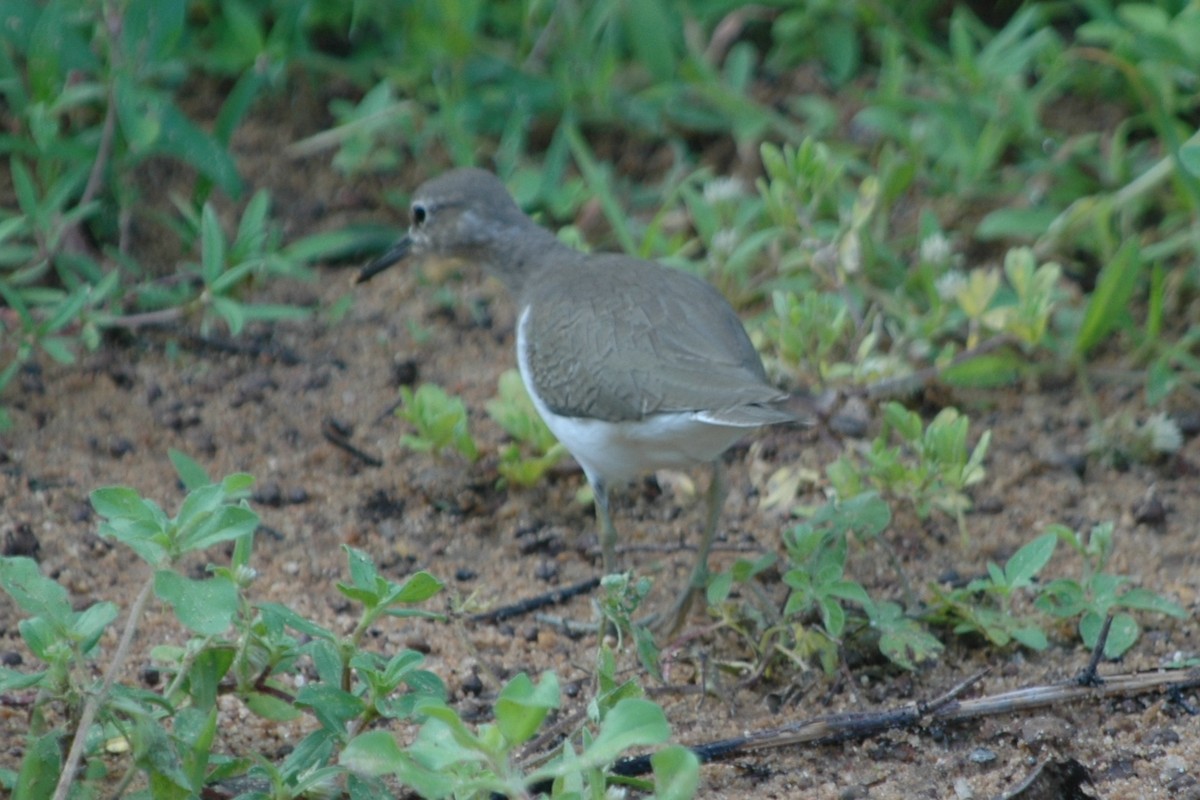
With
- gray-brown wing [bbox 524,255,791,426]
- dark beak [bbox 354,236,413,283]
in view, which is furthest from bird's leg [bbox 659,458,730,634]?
dark beak [bbox 354,236,413,283]

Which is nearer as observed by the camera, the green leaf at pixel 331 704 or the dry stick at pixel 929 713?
the green leaf at pixel 331 704

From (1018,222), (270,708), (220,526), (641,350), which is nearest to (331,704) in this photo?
(270,708)

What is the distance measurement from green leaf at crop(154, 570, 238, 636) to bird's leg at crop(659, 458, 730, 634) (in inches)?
69.8

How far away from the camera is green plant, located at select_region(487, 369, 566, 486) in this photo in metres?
5.24

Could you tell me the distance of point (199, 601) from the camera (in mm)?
3172

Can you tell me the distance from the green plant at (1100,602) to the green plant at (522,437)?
67.2 inches

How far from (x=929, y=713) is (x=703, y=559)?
3.35ft

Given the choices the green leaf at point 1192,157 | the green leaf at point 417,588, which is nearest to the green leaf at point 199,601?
the green leaf at point 417,588

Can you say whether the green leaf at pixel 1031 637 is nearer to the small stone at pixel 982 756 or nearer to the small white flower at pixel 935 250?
the small stone at pixel 982 756

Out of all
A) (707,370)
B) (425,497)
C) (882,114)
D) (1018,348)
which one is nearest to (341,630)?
(425,497)

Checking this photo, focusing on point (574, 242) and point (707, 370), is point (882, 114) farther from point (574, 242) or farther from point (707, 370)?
point (707, 370)

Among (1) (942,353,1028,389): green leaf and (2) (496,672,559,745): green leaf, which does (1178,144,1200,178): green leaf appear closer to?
(1) (942,353,1028,389): green leaf

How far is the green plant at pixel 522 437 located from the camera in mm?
5238

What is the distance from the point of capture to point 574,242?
5969mm
